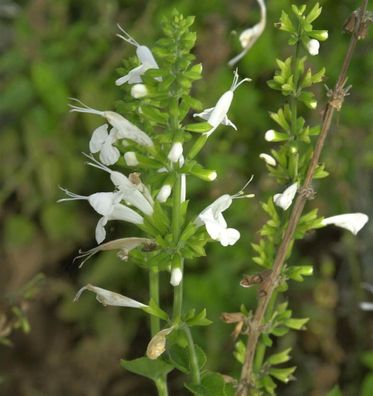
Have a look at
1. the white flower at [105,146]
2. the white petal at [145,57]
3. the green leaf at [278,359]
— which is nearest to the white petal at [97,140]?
the white flower at [105,146]

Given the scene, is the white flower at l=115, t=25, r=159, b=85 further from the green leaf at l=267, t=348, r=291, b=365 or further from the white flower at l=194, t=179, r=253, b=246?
the green leaf at l=267, t=348, r=291, b=365

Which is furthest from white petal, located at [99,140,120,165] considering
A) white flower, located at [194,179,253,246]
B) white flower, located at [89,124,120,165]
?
white flower, located at [194,179,253,246]

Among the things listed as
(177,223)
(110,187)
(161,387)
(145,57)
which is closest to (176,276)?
(177,223)

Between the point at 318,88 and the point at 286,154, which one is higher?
the point at 286,154

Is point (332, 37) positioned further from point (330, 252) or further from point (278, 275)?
point (278, 275)

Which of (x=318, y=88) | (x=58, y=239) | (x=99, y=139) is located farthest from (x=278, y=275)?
(x=58, y=239)

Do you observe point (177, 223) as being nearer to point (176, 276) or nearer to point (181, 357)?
point (176, 276)
